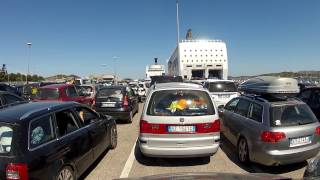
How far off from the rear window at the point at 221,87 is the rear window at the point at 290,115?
7.65 m

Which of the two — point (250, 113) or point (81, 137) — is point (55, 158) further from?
point (250, 113)

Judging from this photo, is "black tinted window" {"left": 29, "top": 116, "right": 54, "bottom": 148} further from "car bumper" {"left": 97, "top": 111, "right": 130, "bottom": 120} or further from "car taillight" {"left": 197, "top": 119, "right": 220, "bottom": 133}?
"car bumper" {"left": 97, "top": 111, "right": 130, "bottom": 120}

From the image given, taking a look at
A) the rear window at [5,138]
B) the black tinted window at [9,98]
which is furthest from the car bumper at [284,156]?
the black tinted window at [9,98]

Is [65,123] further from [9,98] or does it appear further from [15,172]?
[9,98]

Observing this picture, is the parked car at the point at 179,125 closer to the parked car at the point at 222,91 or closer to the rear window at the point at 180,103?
the rear window at the point at 180,103

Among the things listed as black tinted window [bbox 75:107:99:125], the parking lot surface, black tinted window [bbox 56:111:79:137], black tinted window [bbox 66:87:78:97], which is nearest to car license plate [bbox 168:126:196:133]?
the parking lot surface

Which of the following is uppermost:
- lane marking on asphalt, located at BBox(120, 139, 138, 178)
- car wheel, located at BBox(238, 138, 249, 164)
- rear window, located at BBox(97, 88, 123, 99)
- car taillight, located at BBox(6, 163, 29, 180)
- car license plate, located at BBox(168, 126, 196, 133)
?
rear window, located at BBox(97, 88, 123, 99)

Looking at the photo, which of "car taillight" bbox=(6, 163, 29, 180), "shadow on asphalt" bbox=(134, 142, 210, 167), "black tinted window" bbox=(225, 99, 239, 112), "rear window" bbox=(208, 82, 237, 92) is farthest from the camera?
"rear window" bbox=(208, 82, 237, 92)

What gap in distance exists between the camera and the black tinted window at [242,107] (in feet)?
23.8

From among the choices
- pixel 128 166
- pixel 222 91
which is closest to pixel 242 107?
pixel 128 166

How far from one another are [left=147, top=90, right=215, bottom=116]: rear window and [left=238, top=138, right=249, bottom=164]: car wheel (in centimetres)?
93

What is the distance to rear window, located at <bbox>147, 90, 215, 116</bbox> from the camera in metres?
6.52

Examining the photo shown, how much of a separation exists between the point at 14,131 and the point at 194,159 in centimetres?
398

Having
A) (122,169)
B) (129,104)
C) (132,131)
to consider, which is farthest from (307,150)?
(129,104)
